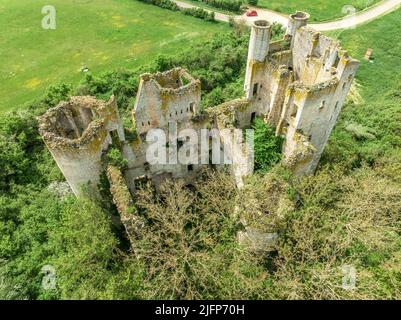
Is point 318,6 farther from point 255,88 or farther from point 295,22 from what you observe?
point 255,88

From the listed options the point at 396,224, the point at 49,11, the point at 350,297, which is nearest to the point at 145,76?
the point at 350,297

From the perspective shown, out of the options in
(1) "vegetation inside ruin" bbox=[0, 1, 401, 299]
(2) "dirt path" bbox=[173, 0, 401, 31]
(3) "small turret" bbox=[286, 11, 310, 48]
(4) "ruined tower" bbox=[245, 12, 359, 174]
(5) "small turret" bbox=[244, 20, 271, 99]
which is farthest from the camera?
(2) "dirt path" bbox=[173, 0, 401, 31]

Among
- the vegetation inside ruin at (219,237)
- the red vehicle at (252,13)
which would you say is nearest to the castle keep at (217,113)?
the vegetation inside ruin at (219,237)

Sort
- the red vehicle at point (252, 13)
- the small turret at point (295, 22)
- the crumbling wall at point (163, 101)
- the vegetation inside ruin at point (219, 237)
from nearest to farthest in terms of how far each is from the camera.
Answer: the vegetation inside ruin at point (219, 237) → the crumbling wall at point (163, 101) → the small turret at point (295, 22) → the red vehicle at point (252, 13)

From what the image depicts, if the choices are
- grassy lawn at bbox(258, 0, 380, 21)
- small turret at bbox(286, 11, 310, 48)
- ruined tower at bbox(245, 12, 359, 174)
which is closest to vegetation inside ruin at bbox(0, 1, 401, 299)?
ruined tower at bbox(245, 12, 359, 174)

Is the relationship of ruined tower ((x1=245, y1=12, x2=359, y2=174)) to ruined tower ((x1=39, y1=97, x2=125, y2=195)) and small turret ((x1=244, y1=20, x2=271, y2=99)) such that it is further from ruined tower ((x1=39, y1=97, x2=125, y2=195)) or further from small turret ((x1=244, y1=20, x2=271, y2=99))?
ruined tower ((x1=39, y1=97, x2=125, y2=195))

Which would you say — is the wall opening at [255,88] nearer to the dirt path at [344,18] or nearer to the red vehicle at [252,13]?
the dirt path at [344,18]

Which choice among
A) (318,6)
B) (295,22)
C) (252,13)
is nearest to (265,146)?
(295,22)
